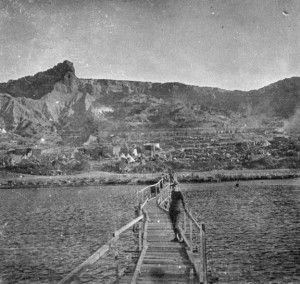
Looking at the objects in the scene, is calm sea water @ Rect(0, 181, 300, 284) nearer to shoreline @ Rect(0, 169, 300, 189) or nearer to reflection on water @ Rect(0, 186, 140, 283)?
reflection on water @ Rect(0, 186, 140, 283)

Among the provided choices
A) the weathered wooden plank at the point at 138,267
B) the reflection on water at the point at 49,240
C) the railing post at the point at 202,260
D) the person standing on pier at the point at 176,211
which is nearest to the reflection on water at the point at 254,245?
the person standing on pier at the point at 176,211

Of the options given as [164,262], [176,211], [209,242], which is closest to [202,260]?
[164,262]

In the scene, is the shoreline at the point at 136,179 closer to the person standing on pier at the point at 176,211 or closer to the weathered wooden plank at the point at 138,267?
the person standing on pier at the point at 176,211

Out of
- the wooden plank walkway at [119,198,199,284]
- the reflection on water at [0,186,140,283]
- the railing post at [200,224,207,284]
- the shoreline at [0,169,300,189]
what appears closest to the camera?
the railing post at [200,224,207,284]

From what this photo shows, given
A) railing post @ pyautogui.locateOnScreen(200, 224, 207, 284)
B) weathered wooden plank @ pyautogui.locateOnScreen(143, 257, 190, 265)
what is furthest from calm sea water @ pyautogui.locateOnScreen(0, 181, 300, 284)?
railing post @ pyautogui.locateOnScreen(200, 224, 207, 284)

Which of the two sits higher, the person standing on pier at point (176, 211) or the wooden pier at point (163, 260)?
the person standing on pier at point (176, 211)

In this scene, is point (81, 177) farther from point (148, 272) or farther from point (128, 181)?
point (148, 272)

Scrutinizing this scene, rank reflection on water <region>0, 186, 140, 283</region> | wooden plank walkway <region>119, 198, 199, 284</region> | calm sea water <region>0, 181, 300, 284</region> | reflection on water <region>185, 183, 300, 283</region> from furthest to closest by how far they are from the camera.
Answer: reflection on water <region>0, 186, 140, 283</region>
calm sea water <region>0, 181, 300, 284</region>
reflection on water <region>185, 183, 300, 283</region>
wooden plank walkway <region>119, 198, 199, 284</region>

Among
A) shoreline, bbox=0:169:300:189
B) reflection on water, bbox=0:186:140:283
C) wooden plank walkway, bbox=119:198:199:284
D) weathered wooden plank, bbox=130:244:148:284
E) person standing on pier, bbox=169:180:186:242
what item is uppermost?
person standing on pier, bbox=169:180:186:242

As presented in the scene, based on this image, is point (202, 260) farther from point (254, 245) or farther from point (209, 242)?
point (209, 242)
